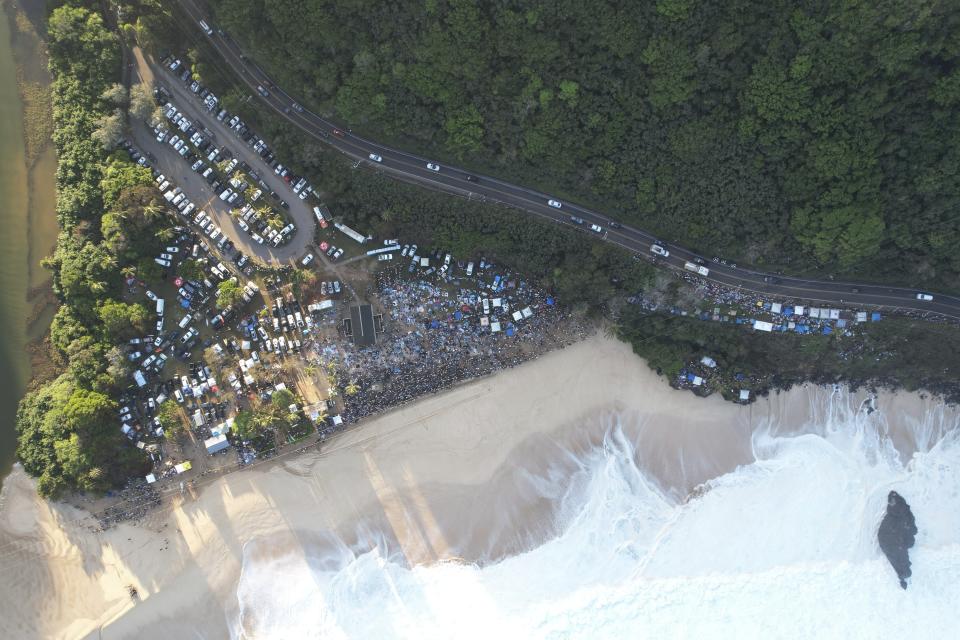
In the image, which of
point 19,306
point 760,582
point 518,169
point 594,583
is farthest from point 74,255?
point 760,582

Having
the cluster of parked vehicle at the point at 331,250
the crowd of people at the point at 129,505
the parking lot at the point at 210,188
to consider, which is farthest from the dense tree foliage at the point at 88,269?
the cluster of parked vehicle at the point at 331,250

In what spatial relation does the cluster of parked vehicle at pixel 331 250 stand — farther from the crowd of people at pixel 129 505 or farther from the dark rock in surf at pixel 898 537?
the dark rock in surf at pixel 898 537

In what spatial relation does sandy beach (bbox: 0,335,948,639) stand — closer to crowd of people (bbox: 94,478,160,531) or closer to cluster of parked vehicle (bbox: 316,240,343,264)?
crowd of people (bbox: 94,478,160,531)

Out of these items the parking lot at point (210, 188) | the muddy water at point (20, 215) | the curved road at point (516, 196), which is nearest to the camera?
the curved road at point (516, 196)

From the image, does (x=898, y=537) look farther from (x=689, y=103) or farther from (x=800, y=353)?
(x=689, y=103)

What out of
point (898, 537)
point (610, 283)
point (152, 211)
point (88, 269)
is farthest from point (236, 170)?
point (898, 537)

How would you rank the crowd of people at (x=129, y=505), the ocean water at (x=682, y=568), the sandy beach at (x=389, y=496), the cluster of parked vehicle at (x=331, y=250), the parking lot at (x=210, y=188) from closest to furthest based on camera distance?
the ocean water at (x=682, y=568) < the sandy beach at (x=389, y=496) < the crowd of people at (x=129, y=505) < the parking lot at (x=210, y=188) < the cluster of parked vehicle at (x=331, y=250)

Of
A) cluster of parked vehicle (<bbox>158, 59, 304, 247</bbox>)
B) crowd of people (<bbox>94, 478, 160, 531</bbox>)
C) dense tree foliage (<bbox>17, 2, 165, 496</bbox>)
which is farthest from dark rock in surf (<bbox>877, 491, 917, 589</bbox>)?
dense tree foliage (<bbox>17, 2, 165, 496</bbox>)
